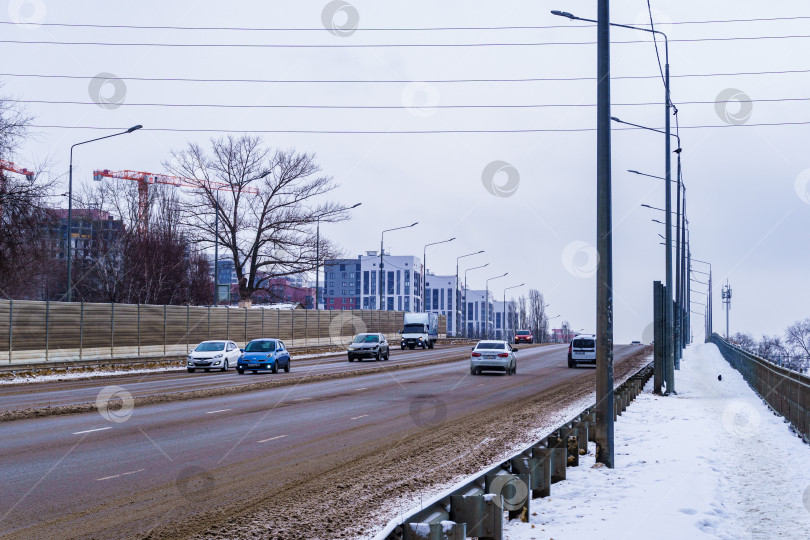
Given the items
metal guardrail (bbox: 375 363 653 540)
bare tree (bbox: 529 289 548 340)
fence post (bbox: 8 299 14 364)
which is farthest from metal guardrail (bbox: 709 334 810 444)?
bare tree (bbox: 529 289 548 340)

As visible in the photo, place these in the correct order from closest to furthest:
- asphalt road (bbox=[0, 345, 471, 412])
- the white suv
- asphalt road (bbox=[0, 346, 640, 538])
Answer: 1. asphalt road (bbox=[0, 346, 640, 538])
2. asphalt road (bbox=[0, 345, 471, 412])
3. the white suv

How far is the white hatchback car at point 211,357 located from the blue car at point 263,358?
5.36ft

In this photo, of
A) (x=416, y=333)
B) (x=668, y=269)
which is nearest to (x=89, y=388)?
(x=668, y=269)

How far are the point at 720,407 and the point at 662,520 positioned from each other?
15.4 m

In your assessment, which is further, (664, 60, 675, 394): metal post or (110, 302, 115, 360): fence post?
(110, 302, 115, 360): fence post

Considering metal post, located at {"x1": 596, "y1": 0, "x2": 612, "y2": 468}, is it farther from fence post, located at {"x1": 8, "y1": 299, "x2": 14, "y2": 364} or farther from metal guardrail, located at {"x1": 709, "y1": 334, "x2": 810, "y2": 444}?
fence post, located at {"x1": 8, "y1": 299, "x2": 14, "y2": 364}

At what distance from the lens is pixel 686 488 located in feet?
33.8

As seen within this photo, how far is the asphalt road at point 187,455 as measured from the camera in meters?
8.69

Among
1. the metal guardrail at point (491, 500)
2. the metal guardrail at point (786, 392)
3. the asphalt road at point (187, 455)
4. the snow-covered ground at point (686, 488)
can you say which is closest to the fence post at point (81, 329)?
the asphalt road at point (187, 455)

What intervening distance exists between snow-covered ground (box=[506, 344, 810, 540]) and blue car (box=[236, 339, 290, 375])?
2156 centimetres

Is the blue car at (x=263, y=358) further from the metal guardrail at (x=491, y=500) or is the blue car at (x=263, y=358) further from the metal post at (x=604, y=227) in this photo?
the metal guardrail at (x=491, y=500)

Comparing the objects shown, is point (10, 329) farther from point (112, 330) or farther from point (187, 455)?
point (187, 455)

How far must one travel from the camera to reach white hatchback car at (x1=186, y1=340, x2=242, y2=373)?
38.8 m

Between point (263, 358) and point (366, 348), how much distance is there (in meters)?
12.6
